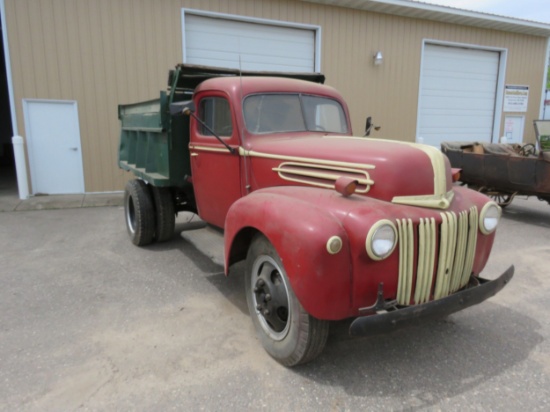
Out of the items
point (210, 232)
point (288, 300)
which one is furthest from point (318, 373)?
point (210, 232)

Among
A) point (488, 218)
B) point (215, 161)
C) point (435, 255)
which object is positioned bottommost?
point (435, 255)

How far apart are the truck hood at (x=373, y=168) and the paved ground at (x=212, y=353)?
1.14 meters

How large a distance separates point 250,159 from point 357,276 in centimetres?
164

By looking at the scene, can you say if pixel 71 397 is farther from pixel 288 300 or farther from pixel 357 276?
pixel 357 276

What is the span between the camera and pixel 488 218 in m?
2.83

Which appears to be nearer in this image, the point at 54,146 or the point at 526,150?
the point at 526,150

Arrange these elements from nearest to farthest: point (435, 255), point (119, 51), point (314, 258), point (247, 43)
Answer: point (314, 258)
point (435, 255)
point (119, 51)
point (247, 43)

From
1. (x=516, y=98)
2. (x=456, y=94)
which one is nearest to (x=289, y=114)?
(x=456, y=94)

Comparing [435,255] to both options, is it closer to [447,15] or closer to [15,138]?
[15,138]

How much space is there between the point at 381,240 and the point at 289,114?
199cm

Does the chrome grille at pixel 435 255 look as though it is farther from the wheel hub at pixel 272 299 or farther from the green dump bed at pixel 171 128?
the green dump bed at pixel 171 128

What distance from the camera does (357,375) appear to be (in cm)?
267

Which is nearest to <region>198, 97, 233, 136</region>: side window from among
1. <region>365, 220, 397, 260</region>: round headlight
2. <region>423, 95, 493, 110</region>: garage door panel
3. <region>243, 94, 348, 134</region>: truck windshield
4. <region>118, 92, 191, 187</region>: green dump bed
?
<region>243, 94, 348, 134</region>: truck windshield

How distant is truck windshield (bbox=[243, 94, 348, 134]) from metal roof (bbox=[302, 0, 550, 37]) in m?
7.15
